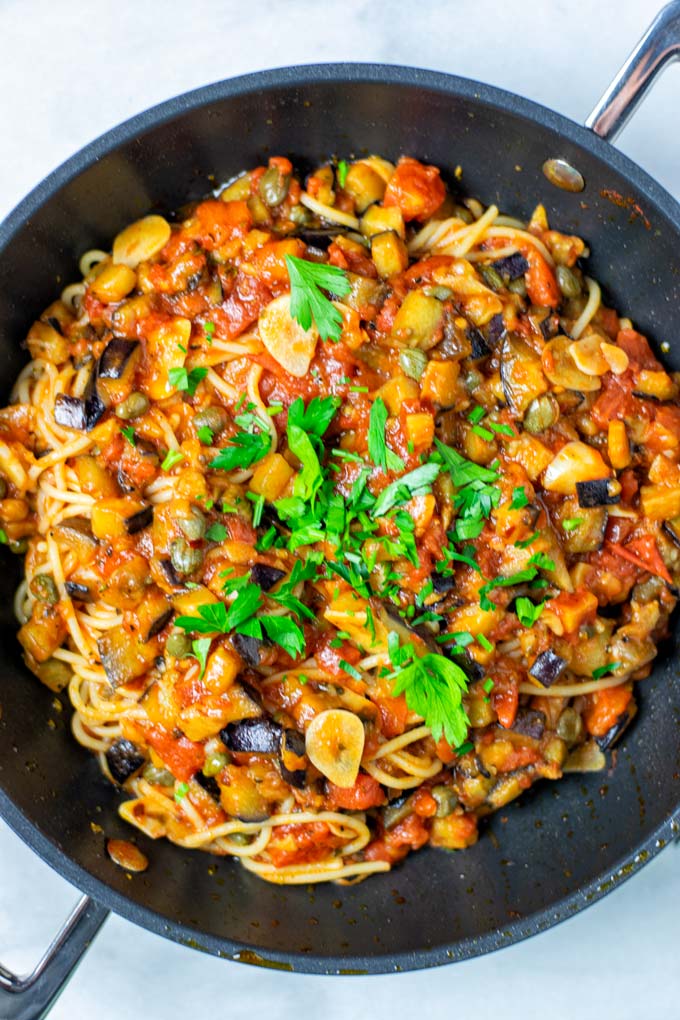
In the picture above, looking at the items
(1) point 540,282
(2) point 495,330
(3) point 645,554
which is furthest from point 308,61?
(3) point 645,554

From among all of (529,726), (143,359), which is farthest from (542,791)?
(143,359)

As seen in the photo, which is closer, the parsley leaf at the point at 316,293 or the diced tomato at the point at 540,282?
the parsley leaf at the point at 316,293

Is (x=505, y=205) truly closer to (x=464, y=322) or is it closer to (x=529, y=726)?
(x=464, y=322)

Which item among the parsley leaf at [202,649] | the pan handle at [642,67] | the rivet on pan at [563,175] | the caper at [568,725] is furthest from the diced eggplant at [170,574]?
the pan handle at [642,67]

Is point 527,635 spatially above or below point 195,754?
above

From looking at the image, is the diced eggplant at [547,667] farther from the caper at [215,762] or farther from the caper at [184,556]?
the caper at [184,556]

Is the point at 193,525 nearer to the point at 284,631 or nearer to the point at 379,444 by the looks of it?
the point at 284,631
